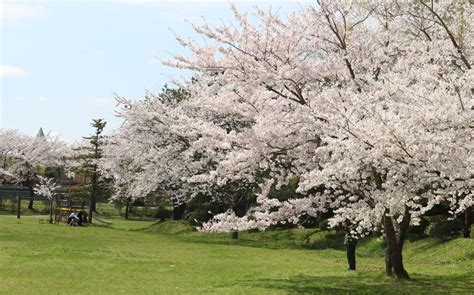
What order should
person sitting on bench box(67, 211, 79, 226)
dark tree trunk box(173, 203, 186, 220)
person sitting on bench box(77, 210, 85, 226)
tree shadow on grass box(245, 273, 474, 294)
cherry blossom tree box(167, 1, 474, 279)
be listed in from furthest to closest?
dark tree trunk box(173, 203, 186, 220) < person sitting on bench box(77, 210, 85, 226) < person sitting on bench box(67, 211, 79, 226) < tree shadow on grass box(245, 273, 474, 294) < cherry blossom tree box(167, 1, 474, 279)

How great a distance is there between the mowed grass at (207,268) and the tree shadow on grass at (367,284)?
21 mm

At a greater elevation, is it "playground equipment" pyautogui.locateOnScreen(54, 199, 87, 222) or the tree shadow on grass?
"playground equipment" pyautogui.locateOnScreen(54, 199, 87, 222)

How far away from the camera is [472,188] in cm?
829

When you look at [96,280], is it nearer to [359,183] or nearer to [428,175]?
[359,183]

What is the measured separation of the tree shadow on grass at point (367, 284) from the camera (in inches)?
429

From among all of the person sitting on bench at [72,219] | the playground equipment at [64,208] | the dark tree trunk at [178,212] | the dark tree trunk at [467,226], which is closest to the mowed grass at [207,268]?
the dark tree trunk at [467,226]

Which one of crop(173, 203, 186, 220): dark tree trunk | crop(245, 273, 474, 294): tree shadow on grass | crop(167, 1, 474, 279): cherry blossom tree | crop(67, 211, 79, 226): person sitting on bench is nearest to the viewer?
crop(167, 1, 474, 279): cherry blossom tree

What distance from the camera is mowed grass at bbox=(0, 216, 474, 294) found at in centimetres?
1097

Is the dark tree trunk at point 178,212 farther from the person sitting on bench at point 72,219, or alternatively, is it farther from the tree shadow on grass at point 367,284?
the tree shadow on grass at point 367,284

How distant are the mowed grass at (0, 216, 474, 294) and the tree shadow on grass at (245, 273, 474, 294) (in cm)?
2

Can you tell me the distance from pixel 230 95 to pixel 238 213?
19.6 meters

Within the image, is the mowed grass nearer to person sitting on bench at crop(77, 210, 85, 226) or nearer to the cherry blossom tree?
the cherry blossom tree

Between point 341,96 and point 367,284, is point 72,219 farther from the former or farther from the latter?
point 341,96

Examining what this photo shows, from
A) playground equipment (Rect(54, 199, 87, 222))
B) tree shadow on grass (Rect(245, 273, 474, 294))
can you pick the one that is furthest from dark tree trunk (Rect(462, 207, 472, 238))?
playground equipment (Rect(54, 199, 87, 222))
